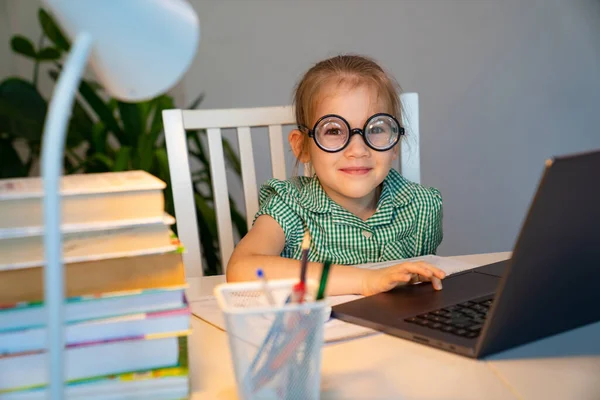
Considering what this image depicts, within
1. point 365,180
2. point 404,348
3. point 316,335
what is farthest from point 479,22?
point 316,335

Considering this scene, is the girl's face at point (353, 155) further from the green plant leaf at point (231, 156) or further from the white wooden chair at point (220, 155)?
the green plant leaf at point (231, 156)

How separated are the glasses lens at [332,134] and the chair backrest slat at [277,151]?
9.3 inches

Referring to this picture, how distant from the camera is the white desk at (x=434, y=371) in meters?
0.66

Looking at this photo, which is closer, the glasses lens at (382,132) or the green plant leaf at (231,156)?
the glasses lens at (382,132)

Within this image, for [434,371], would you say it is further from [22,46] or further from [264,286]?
[22,46]

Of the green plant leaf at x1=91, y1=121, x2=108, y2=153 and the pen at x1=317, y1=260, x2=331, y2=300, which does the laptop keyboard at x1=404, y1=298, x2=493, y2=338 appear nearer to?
the pen at x1=317, y1=260, x2=331, y2=300

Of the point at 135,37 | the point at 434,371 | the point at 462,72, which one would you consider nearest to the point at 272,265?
the point at 434,371

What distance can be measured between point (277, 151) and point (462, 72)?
144cm

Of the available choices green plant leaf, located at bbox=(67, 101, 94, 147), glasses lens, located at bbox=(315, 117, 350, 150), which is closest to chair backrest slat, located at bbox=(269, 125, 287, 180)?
glasses lens, located at bbox=(315, 117, 350, 150)

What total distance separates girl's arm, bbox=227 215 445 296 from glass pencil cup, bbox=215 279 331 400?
1.34 ft

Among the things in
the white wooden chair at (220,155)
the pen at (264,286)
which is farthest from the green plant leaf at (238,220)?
the pen at (264,286)

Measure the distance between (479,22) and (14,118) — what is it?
1.77 m

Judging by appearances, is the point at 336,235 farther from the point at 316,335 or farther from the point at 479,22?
the point at 479,22

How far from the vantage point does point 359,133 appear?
1269mm
